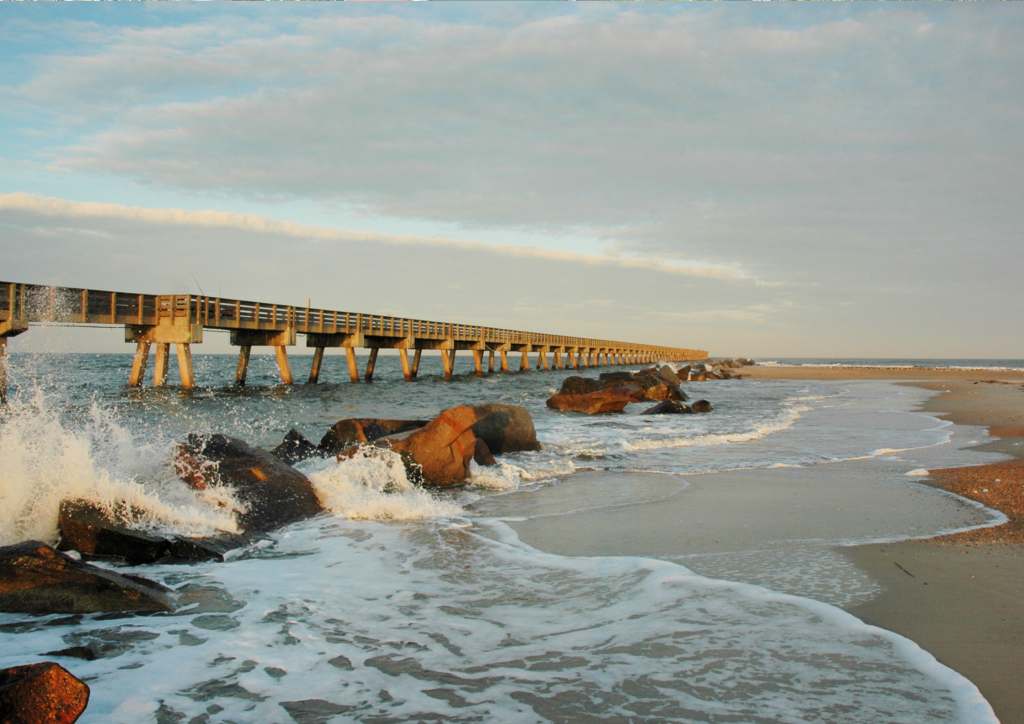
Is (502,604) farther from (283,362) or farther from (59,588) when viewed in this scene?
(283,362)

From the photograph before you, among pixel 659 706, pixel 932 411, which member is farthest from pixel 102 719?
pixel 932 411

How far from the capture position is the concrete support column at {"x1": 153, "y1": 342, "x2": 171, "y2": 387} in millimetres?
24062

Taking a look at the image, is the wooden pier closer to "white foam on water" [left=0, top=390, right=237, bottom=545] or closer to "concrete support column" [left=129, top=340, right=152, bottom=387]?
"concrete support column" [left=129, top=340, right=152, bottom=387]

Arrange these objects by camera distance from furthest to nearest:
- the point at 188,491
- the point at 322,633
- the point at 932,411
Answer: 1. the point at 932,411
2. the point at 188,491
3. the point at 322,633

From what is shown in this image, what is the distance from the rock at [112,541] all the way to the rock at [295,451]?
436 cm

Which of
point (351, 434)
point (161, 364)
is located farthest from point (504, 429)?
point (161, 364)

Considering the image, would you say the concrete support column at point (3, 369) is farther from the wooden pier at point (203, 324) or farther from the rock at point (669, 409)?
the rock at point (669, 409)

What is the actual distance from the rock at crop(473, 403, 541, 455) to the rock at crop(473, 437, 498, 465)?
129cm

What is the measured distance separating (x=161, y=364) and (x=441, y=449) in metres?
19.4

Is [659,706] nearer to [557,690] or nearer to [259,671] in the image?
[557,690]

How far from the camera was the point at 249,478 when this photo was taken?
274 inches

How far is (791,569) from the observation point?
493 cm

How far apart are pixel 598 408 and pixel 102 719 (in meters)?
18.7

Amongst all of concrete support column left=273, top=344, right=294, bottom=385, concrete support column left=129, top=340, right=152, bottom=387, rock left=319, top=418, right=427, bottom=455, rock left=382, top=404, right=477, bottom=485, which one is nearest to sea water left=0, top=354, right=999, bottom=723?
rock left=382, top=404, right=477, bottom=485
